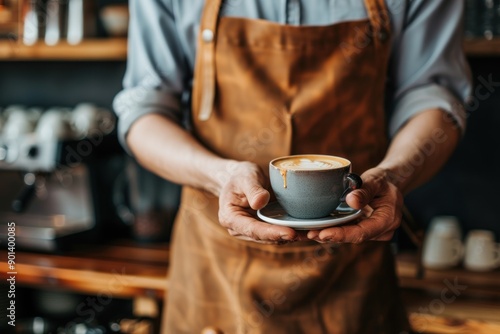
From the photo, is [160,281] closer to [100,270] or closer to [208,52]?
[100,270]

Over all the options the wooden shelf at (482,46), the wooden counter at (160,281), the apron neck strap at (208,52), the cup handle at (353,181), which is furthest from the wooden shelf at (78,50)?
the cup handle at (353,181)

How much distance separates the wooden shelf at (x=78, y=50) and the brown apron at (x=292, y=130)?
1.01m

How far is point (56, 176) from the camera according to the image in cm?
225

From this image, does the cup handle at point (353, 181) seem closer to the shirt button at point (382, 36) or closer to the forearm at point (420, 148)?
the forearm at point (420, 148)

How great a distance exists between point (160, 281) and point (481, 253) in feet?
3.27

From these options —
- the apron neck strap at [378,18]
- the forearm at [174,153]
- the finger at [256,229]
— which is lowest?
the forearm at [174,153]

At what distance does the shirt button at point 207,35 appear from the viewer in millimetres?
1248

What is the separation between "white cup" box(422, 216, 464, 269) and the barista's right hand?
118 cm

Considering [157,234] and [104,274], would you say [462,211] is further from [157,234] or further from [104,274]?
[104,274]

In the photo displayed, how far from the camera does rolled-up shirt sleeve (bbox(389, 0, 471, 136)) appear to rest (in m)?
1.25

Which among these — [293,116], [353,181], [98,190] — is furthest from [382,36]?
[98,190]

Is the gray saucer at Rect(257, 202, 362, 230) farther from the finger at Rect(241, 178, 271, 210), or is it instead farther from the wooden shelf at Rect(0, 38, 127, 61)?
the wooden shelf at Rect(0, 38, 127, 61)

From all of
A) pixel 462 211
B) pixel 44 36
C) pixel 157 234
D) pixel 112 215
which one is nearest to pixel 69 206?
pixel 112 215

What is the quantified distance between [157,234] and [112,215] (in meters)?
0.21
